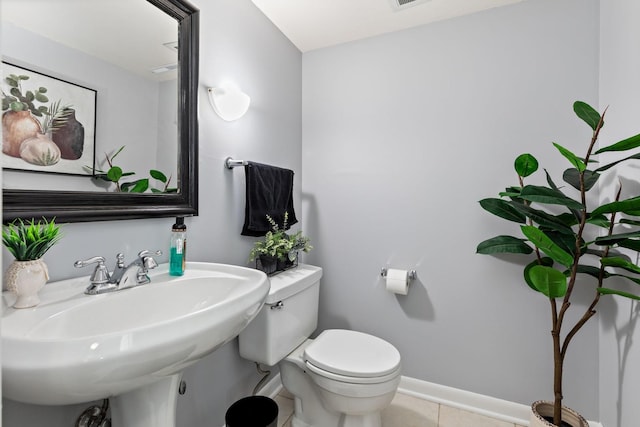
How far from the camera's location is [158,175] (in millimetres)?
1210

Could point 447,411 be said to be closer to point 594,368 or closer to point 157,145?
point 594,368

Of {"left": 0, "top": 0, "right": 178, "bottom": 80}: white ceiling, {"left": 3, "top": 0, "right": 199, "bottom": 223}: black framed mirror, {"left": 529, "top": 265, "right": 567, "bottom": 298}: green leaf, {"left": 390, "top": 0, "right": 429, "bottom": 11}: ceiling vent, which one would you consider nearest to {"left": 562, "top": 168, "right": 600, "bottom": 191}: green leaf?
{"left": 529, "top": 265, "right": 567, "bottom": 298}: green leaf

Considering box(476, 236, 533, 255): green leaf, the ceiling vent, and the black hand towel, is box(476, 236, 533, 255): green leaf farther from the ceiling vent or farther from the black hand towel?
the ceiling vent

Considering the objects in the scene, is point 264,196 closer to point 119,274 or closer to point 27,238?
point 119,274

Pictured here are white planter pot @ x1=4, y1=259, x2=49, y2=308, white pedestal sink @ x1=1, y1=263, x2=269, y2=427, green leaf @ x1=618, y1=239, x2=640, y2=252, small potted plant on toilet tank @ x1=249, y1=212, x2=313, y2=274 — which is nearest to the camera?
white pedestal sink @ x1=1, y1=263, x2=269, y2=427

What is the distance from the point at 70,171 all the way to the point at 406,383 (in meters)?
1.95

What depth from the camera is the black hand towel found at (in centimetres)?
155

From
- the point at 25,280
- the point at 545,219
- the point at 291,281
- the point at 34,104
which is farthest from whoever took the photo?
the point at 291,281

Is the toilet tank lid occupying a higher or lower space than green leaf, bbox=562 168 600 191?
lower

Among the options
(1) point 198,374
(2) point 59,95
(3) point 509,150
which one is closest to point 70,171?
(2) point 59,95

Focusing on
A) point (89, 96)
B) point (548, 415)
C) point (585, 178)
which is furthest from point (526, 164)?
point (89, 96)

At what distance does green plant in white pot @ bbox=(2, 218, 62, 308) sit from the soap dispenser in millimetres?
368

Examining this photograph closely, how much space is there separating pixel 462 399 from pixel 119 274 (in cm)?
184

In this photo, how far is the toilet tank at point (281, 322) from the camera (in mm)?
1411
